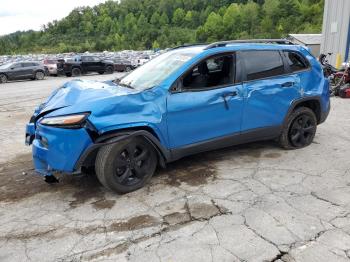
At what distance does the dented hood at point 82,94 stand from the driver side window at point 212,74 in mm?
774

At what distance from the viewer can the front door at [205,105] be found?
4375 millimetres

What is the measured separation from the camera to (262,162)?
202 inches

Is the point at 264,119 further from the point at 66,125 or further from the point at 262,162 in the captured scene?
the point at 66,125

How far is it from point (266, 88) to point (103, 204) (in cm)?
268

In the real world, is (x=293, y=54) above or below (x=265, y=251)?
above

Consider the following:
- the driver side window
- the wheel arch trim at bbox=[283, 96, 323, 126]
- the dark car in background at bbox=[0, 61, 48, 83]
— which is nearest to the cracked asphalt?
the wheel arch trim at bbox=[283, 96, 323, 126]

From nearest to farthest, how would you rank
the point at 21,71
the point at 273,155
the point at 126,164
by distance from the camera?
the point at 126,164 → the point at 273,155 → the point at 21,71

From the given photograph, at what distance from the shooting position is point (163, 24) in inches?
5330

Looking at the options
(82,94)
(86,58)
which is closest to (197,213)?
(82,94)

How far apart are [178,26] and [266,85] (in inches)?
5291

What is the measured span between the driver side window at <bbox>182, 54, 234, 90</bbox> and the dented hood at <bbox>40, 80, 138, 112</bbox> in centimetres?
77

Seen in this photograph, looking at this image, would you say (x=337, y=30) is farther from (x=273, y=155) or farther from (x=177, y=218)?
(x=177, y=218)

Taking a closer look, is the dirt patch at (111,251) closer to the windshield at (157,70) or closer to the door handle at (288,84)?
the windshield at (157,70)

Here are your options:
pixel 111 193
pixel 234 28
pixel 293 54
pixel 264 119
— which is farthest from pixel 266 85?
pixel 234 28
